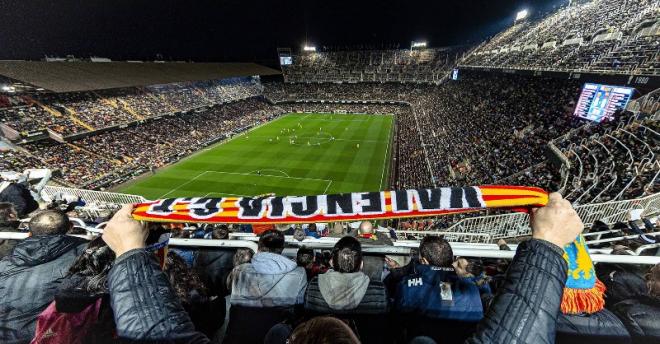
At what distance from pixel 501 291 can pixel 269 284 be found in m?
1.97

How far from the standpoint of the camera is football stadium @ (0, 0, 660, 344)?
71.9 inches

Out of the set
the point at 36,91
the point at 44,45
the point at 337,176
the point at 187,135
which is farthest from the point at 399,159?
the point at 44,45

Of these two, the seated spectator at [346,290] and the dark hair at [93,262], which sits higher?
the dark hair at [93,262]

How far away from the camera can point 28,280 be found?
2385 millimetres

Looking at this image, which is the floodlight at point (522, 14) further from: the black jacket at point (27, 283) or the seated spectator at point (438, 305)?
the black jacket at point (27, 283)

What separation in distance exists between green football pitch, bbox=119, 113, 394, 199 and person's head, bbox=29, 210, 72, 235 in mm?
23157

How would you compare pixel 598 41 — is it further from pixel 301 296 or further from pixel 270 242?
pixel 301 296

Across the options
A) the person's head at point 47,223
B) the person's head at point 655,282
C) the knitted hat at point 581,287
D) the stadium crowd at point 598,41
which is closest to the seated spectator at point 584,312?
the knitted hat at point 581,287

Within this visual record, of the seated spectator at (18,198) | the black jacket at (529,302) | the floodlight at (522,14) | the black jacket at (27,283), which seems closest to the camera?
the black jacket at (529,302)

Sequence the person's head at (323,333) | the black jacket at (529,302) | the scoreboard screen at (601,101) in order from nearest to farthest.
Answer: the person's head at (323,333)
the black jacket at (529,302)
the scoreboard screen at (601,101)

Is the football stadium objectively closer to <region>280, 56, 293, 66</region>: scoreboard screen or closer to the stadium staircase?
the stadium staircase

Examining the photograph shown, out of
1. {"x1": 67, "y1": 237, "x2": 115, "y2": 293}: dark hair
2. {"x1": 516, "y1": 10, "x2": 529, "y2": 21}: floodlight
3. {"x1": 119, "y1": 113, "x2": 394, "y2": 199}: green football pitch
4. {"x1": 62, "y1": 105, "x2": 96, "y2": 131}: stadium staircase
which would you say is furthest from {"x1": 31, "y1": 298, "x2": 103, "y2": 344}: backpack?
{"x1": 516, "y1": 10, "x2": 529, "y2": 21}: floodlight

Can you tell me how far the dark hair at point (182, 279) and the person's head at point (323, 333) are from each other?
5.84ft

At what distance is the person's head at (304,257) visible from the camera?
11.7ft
